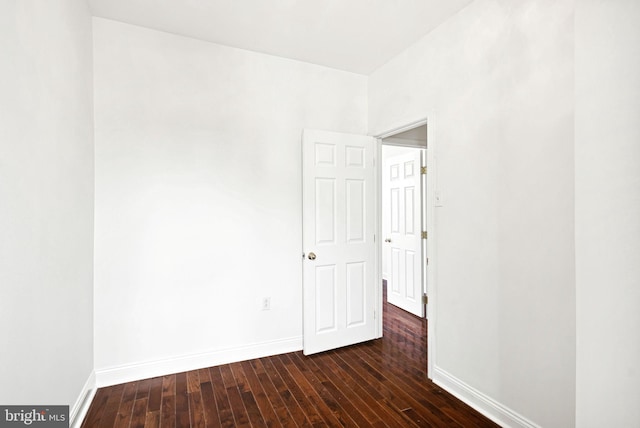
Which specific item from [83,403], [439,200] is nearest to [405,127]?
[439,200]

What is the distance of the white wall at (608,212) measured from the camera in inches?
36.2

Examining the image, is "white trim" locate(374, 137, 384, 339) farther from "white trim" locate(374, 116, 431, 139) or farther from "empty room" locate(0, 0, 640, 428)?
"white trim" locate(374, 116, 431, 139)

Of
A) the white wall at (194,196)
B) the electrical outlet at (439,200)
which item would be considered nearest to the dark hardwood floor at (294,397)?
the white wall at (194,196)

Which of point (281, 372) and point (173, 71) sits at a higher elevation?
point (173, 71)

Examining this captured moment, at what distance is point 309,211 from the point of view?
9.59 ft

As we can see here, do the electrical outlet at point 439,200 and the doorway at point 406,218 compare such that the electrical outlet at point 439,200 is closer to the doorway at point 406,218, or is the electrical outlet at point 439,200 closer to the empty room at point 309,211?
the empty room at point 309,211

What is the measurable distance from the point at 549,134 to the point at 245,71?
7.99 feet

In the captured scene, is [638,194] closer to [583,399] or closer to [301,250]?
[583,399]

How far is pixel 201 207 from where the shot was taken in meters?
2.65

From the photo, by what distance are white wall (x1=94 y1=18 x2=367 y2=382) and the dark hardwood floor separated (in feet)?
Result: 0.74

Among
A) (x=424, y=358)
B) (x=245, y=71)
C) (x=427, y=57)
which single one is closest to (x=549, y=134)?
(x=427, y=57)

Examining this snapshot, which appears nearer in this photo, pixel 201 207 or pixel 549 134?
pixel 549 134

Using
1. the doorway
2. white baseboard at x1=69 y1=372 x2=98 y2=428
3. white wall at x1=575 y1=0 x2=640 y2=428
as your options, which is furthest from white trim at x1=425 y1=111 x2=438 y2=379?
white baseboard at x1=69 y1=372 x2=98 y2=428

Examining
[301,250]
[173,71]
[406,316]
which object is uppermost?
[173,71]
